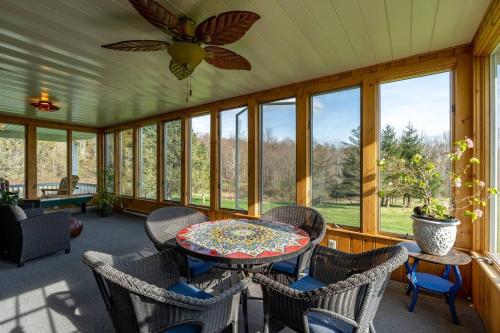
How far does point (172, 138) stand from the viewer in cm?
575

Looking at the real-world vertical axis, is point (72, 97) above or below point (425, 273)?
above

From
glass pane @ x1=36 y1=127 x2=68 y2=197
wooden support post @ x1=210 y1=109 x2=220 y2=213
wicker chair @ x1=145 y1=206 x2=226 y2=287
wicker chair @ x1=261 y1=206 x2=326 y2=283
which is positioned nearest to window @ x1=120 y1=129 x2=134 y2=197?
glass pane @ x1=36 y1=127 x2=68 y2=197

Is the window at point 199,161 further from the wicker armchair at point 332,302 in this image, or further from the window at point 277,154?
the wicker armchair at point 332,302

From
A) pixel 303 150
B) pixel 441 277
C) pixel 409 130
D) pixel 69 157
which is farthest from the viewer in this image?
pixel 69 157

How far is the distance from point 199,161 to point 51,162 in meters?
4.68

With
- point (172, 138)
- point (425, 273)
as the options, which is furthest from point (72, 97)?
point (425, 273)

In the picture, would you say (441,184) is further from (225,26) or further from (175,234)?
(175,234)

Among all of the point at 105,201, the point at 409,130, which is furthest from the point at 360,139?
the point at 105,201

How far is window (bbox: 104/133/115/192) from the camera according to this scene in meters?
7.15

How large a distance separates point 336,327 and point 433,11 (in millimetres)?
2445

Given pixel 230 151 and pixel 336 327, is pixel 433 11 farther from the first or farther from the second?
pixel 230 151

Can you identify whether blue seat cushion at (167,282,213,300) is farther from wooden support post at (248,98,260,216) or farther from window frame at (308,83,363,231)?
wooden support post at (248,98,260,216)

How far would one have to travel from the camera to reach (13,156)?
20.1 ft

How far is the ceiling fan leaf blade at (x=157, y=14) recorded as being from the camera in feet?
4.86
